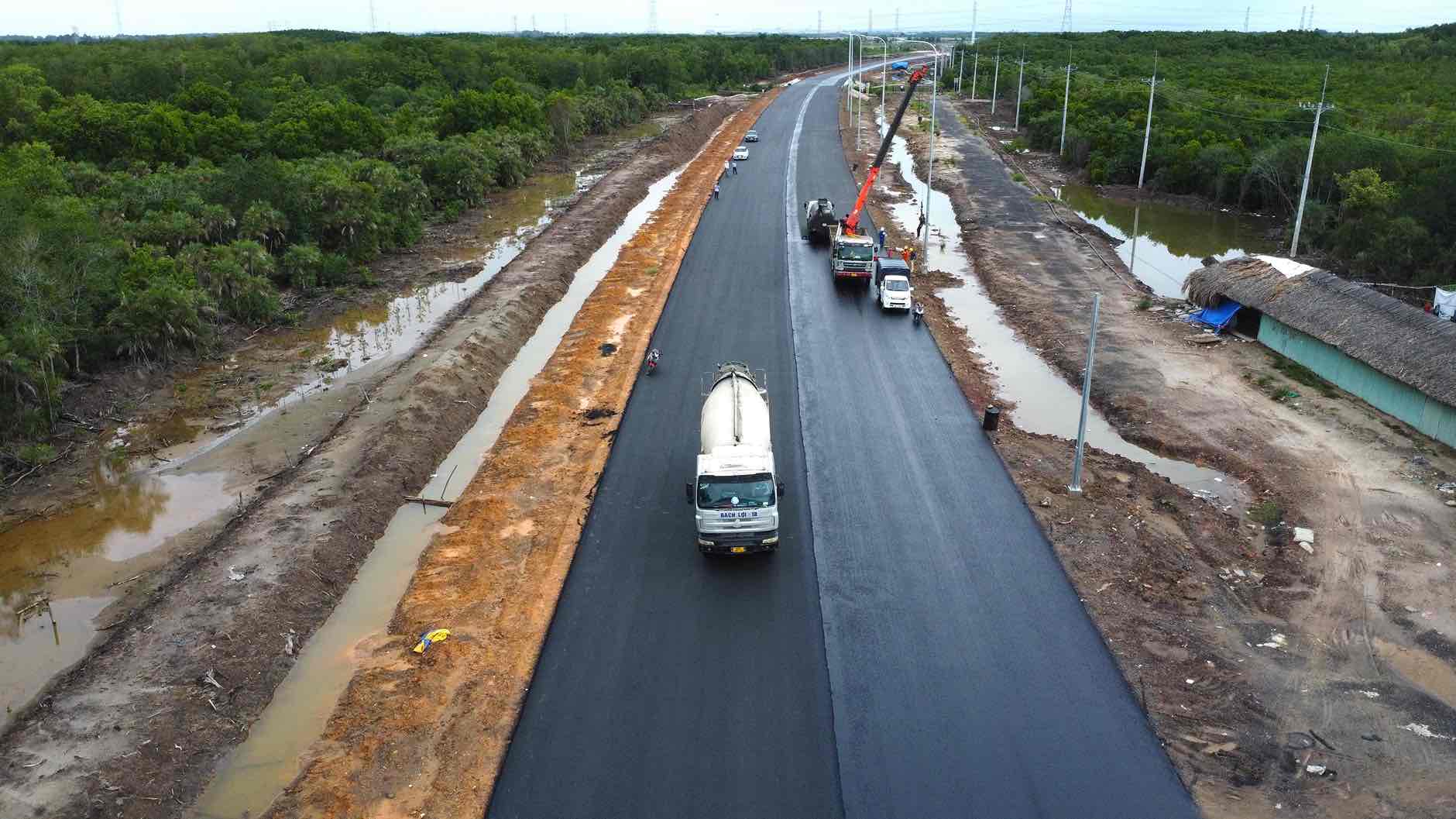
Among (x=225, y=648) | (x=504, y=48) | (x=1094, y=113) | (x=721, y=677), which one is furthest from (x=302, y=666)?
(x=504, y=48)

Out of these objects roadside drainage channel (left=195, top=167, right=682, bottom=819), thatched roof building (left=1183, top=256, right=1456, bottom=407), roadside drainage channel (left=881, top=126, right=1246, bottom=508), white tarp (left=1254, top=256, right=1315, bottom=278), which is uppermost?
white tarp (left=1254, top=256, right=1315, bottom=278)

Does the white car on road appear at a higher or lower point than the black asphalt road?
higher

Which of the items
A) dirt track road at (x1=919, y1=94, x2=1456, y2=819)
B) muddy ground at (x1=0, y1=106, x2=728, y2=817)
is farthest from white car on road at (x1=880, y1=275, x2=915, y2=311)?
→ muddy ground at (x1=0, y1=106, x2=728, y2=817)

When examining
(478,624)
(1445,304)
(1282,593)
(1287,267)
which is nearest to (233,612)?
(478,624)

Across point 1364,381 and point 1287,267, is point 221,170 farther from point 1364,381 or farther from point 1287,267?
point 1364,381

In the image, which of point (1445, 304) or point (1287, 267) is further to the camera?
point (1287, 267)

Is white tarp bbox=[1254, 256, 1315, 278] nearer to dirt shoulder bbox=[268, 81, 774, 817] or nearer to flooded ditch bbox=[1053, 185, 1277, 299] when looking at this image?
flooded ditch bbox=[1053, 185, 1277, 299]

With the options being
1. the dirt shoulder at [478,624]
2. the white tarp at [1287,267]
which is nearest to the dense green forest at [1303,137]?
the white tarp at [1287,267]
